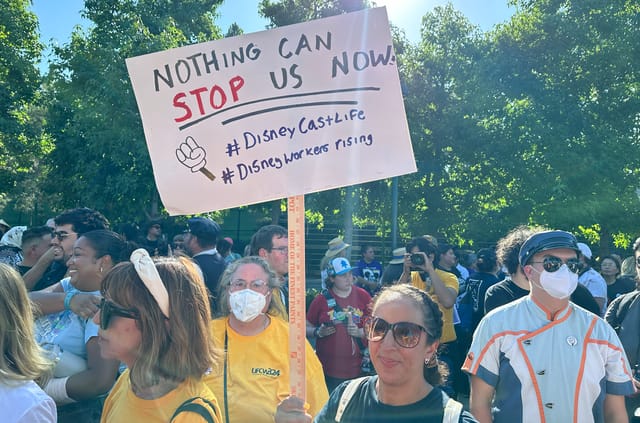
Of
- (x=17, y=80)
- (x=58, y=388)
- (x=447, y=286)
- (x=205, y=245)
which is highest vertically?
(x=17, y=80)

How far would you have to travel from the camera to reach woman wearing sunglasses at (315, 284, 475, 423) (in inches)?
92.7

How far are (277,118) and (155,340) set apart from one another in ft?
3.59

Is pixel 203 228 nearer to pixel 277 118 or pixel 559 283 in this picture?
pixel 277 118

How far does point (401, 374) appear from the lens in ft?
7.88

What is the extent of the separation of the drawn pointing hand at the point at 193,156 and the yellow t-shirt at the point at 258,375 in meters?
0.93

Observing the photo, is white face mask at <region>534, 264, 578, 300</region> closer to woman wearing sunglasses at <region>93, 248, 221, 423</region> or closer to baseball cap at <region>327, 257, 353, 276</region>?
woman wearing sunglasses at <region>93, 248, 221, 423</region>

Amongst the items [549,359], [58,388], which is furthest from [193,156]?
[549,359]

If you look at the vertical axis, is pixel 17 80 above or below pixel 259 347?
above

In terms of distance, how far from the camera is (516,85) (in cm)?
2109

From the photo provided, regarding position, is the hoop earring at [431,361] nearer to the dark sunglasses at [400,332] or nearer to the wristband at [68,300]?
the dark sunglasses at [400,332]

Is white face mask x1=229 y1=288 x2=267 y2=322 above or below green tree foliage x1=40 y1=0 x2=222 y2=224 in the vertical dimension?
below

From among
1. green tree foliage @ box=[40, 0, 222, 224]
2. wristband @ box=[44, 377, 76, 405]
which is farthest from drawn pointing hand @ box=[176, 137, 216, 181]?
green tree foliage @ box=[40, 0, 222, 224]

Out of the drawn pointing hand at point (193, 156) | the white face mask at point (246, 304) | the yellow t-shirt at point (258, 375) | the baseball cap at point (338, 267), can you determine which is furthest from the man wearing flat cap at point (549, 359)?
the baseball cap at point (338, 267)

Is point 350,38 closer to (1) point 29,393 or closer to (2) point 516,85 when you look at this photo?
(1) point 29,393
